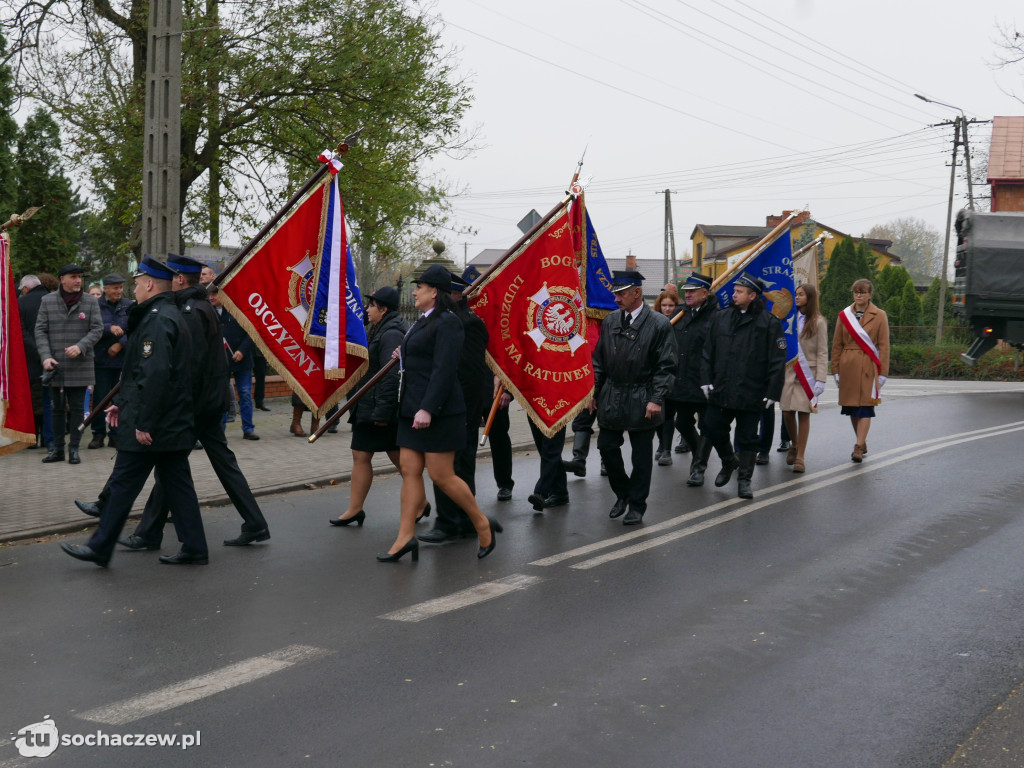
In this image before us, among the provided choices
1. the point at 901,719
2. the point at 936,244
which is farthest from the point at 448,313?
the point at 936,244

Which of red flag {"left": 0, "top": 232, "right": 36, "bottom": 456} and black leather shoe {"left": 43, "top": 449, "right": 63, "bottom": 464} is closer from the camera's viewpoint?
red flag {"left": 0, "top": 232, "right": 36, "bottom": 456}

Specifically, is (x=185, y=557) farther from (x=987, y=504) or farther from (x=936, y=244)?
(x=936, y=244)

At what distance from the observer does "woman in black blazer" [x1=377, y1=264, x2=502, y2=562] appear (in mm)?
6672

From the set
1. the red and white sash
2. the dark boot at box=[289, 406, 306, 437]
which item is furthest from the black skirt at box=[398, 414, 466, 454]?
the dark boot at box=[289, 406, 306, 437]

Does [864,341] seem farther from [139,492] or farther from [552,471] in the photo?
[139,492]

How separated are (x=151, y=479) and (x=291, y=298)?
10.4ft

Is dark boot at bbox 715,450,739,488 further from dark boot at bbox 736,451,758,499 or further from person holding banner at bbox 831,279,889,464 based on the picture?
person holding banner at bbox 831,279,889,464

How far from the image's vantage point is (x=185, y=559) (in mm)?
6750

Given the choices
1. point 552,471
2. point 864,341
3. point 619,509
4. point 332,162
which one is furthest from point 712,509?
point 332,162

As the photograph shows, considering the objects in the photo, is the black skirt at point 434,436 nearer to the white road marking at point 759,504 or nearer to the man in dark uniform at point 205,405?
the white road marking at point 759,504

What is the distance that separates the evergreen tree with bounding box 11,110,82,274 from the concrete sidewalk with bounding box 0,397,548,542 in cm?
1254

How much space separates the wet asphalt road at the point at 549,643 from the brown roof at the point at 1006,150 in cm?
4060

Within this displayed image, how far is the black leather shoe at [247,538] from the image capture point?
732 cm

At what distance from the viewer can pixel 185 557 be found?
6742 mm
